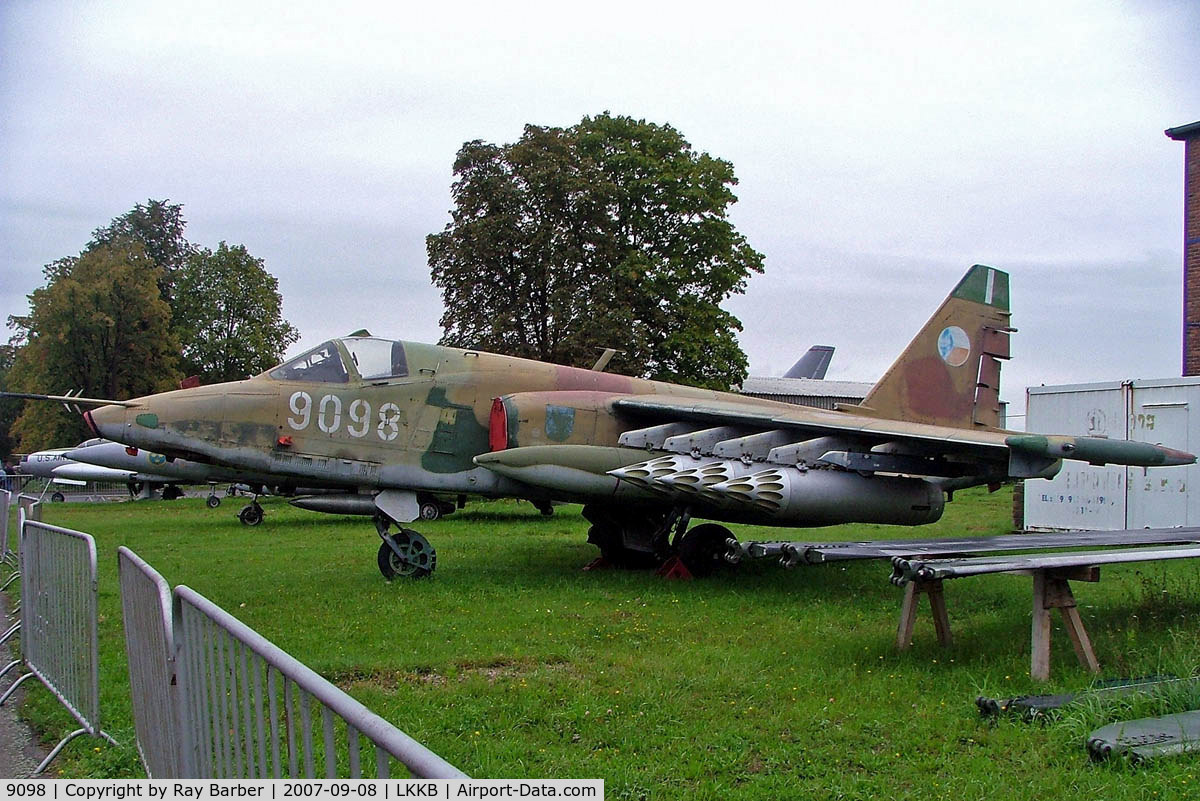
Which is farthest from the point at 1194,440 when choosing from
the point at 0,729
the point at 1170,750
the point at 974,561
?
the point at 0,729

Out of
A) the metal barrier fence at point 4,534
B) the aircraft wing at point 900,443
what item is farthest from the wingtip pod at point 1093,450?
the metal barrier fence at point 4,534

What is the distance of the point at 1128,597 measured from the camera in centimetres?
858

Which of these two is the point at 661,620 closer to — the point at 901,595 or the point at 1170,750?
the point at 901,595

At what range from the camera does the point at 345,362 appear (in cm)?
1028

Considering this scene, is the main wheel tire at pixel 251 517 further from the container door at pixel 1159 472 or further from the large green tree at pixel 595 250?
the container door at pixel 1159 472

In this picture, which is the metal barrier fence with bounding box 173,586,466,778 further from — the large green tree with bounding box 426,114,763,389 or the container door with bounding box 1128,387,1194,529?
the large green tree with bounding box 426,114,763,389

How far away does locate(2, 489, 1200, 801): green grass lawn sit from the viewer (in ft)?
14.4

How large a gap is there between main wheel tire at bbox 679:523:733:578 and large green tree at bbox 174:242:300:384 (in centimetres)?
4194

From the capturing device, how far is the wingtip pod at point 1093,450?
8656mm

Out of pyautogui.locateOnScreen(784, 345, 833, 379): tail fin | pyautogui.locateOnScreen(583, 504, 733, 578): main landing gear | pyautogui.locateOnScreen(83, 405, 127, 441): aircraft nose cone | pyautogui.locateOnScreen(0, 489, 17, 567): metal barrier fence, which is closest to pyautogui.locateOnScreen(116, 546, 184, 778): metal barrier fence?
pyautogui.locateOnScreen(83, 405, 127, 441): aircraft nose cone

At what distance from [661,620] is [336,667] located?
291cm

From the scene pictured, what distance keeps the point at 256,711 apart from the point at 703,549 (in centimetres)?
861

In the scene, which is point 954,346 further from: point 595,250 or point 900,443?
point 595,250
